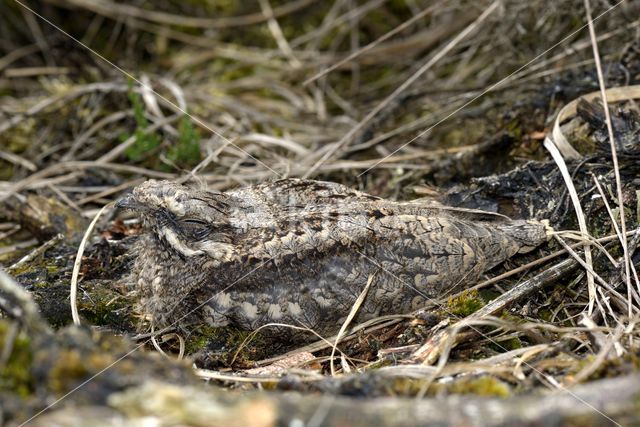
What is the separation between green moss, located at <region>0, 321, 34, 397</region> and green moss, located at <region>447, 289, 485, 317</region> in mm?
1620

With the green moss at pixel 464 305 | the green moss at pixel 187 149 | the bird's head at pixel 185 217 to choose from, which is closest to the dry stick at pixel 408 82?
the green moss at pixel 187 149

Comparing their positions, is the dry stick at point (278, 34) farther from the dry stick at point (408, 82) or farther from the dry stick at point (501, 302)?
the dry stick at point (501, 302)

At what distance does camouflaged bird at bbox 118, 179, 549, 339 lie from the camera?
2.80 m

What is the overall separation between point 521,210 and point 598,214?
1.20ft

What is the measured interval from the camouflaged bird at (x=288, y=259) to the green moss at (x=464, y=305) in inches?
5.2

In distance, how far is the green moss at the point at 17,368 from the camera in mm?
1748

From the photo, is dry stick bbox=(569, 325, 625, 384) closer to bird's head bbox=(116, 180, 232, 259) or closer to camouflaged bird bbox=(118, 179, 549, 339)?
camouflaged bird bbox=(118, 179, 549, 339)

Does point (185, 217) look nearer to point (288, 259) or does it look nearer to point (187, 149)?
point (288, 259)

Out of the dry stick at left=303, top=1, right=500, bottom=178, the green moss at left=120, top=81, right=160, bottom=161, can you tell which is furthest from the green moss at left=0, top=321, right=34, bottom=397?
the green moss at left=120, top=81, right=160, bottom=161

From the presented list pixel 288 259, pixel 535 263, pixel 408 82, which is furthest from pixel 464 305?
pixel 408 82

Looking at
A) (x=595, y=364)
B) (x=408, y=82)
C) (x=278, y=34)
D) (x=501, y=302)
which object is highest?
(x=278, y=34)

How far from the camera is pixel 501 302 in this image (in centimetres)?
276

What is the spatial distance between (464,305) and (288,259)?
0.74 m

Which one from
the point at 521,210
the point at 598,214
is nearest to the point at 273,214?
the point at 521,210
